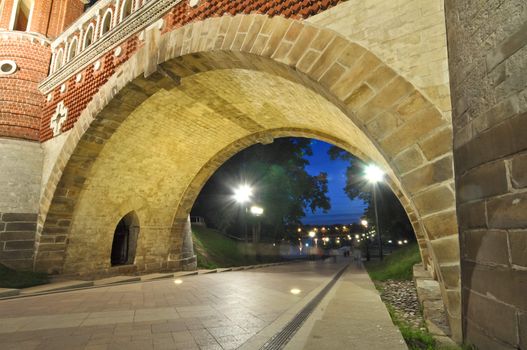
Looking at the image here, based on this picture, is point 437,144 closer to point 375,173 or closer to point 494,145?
point 494,145

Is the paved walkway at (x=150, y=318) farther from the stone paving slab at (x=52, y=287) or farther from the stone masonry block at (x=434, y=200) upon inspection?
the stone masonry block at (x=434, y=200)

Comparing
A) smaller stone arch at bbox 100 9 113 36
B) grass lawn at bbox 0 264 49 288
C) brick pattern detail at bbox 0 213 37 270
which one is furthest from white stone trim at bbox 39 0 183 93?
grass lawn at bbox 0 264 49 288

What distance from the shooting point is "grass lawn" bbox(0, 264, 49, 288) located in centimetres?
741

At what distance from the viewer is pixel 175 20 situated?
626cm

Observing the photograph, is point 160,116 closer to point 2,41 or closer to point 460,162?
point 2,41

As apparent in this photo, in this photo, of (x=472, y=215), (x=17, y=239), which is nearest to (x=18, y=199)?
(x=17, y=239)

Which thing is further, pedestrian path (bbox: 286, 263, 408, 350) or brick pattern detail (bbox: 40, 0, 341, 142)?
brick pattern detail (bbox: 40, 0, 341, 142)

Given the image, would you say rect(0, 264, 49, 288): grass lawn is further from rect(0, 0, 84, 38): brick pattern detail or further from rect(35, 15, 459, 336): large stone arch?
rect(0, 0, 84, 38): brick pattern detail

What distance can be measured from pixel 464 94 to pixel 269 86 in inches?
157

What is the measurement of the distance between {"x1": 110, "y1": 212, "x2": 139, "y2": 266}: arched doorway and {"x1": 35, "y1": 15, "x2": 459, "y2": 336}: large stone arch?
3.13ft

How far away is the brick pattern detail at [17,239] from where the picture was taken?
27.5 feet

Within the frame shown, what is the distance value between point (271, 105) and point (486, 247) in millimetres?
5726

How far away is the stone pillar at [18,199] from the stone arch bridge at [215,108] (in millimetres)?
244

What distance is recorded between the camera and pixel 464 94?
2.84 metres
